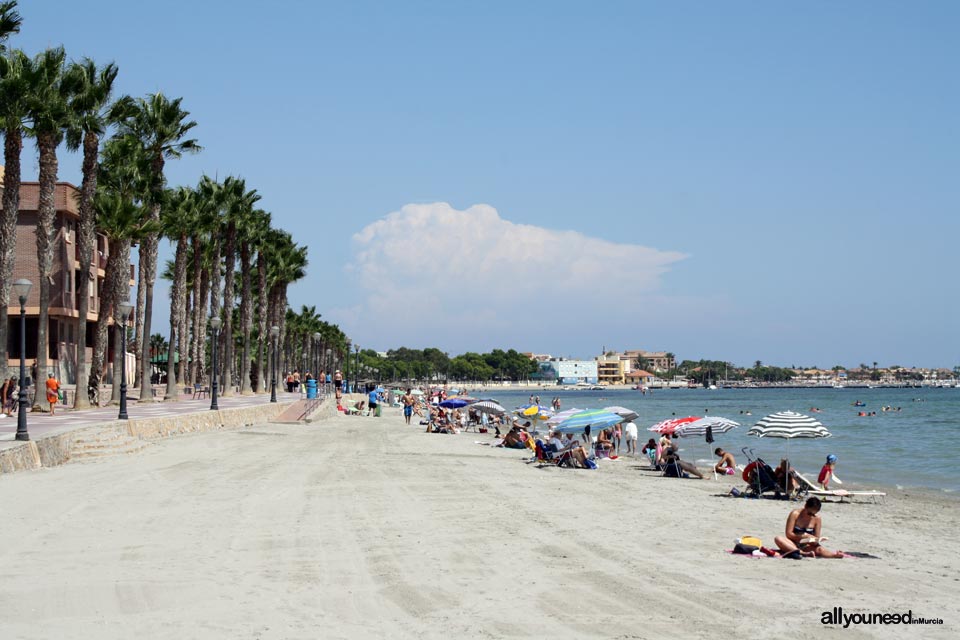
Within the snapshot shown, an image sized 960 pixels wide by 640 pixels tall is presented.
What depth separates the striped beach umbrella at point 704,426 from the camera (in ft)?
78.6

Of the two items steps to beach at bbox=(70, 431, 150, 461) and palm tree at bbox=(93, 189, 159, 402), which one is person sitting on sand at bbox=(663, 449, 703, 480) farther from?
palm tree at bbox=(93, 189, 159, 402)

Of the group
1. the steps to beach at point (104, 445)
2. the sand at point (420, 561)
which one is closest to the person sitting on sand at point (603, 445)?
the sand at point (420, 561)

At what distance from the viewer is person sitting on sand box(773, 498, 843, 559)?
37.9 ft

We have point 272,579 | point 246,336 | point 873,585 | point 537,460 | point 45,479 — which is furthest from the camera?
point 246,336

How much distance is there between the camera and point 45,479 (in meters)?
16.1

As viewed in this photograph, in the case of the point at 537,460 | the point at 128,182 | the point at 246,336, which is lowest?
the point at 537,460

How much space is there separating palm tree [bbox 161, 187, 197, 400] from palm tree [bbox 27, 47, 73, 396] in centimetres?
827

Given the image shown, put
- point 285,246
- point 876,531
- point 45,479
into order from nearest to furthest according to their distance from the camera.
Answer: point 876,531 < point 45,479 < point 285,246

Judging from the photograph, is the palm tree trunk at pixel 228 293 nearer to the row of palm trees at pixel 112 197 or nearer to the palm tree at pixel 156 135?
the row of palm trees at pixel 112 197

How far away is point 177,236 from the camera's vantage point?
153 ft

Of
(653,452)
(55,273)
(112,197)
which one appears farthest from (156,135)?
(653,452)

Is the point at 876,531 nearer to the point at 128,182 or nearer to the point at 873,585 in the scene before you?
the point at 873,585

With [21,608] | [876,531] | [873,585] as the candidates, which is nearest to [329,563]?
[21,608]

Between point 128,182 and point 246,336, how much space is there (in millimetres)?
20408
